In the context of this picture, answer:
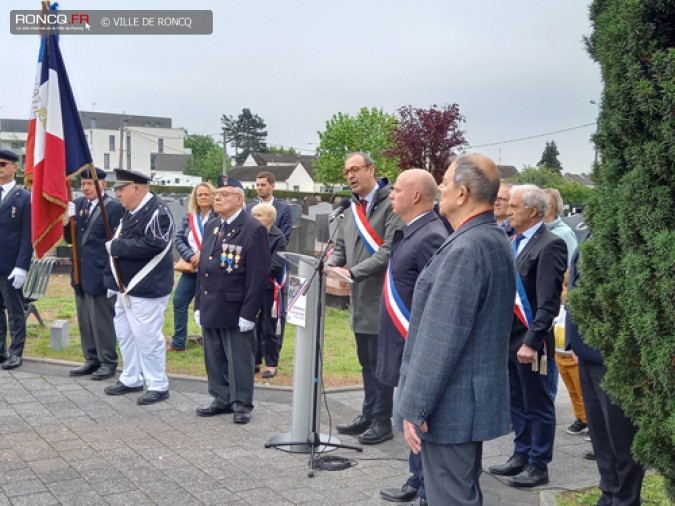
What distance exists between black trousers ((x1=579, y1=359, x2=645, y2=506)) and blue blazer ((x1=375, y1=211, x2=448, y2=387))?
48.0 inches

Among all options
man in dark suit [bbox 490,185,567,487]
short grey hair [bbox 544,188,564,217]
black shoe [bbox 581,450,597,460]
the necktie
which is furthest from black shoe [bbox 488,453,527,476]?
short grey hair [bbox 544,188,564,217]

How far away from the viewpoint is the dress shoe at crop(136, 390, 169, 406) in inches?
309

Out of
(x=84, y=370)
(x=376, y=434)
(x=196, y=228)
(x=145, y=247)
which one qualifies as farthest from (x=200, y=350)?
(x=376, y=434)

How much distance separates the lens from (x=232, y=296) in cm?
731

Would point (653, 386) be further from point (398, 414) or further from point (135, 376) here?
point (135, 376)

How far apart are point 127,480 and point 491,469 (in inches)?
107

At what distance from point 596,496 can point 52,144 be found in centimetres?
623

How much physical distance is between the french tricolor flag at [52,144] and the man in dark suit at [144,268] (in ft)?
2.59

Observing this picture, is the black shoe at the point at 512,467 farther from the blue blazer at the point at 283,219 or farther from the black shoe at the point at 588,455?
the blue blazer at the point at 283,219

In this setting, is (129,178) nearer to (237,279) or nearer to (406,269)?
(237,279)

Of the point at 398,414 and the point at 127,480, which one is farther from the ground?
the point at 398,414

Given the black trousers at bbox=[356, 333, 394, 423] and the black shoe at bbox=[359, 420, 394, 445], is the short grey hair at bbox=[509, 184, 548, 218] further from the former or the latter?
the black shoe at bbox=[359, 420, 394, 445]

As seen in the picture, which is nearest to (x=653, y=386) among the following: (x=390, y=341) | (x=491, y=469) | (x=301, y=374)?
(x=390, y=341)

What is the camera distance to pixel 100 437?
22.1 feet
